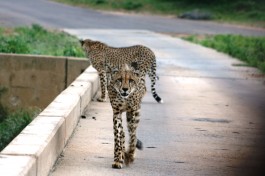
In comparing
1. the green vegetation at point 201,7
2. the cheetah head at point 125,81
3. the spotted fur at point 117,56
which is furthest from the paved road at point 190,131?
the green vegetation at point 201,7

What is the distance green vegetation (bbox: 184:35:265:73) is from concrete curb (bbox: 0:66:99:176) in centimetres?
984

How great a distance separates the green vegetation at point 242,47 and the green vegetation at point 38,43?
447 centimetres

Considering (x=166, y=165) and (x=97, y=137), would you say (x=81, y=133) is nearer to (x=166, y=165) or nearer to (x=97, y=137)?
(x=97, y=137)

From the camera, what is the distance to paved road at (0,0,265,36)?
3756 cm

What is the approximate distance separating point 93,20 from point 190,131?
95.7 ft

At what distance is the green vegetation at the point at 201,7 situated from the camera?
149ft

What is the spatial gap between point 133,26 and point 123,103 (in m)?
29.3

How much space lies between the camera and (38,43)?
84.4 ft

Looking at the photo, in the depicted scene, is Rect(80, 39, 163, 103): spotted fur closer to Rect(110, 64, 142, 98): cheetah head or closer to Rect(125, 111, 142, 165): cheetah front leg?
Rect(125, 111, 142, 165): cheetah front leg

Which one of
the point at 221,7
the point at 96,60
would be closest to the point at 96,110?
the point at 96,60

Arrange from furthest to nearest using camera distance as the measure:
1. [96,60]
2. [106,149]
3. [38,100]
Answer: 1. [38,100]
2. [96,60]
3. [106,149]

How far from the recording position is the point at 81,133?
11773 mm

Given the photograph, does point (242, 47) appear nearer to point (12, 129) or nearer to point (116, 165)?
point (12, 129)

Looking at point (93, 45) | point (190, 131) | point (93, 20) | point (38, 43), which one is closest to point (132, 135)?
point (190, 131)
